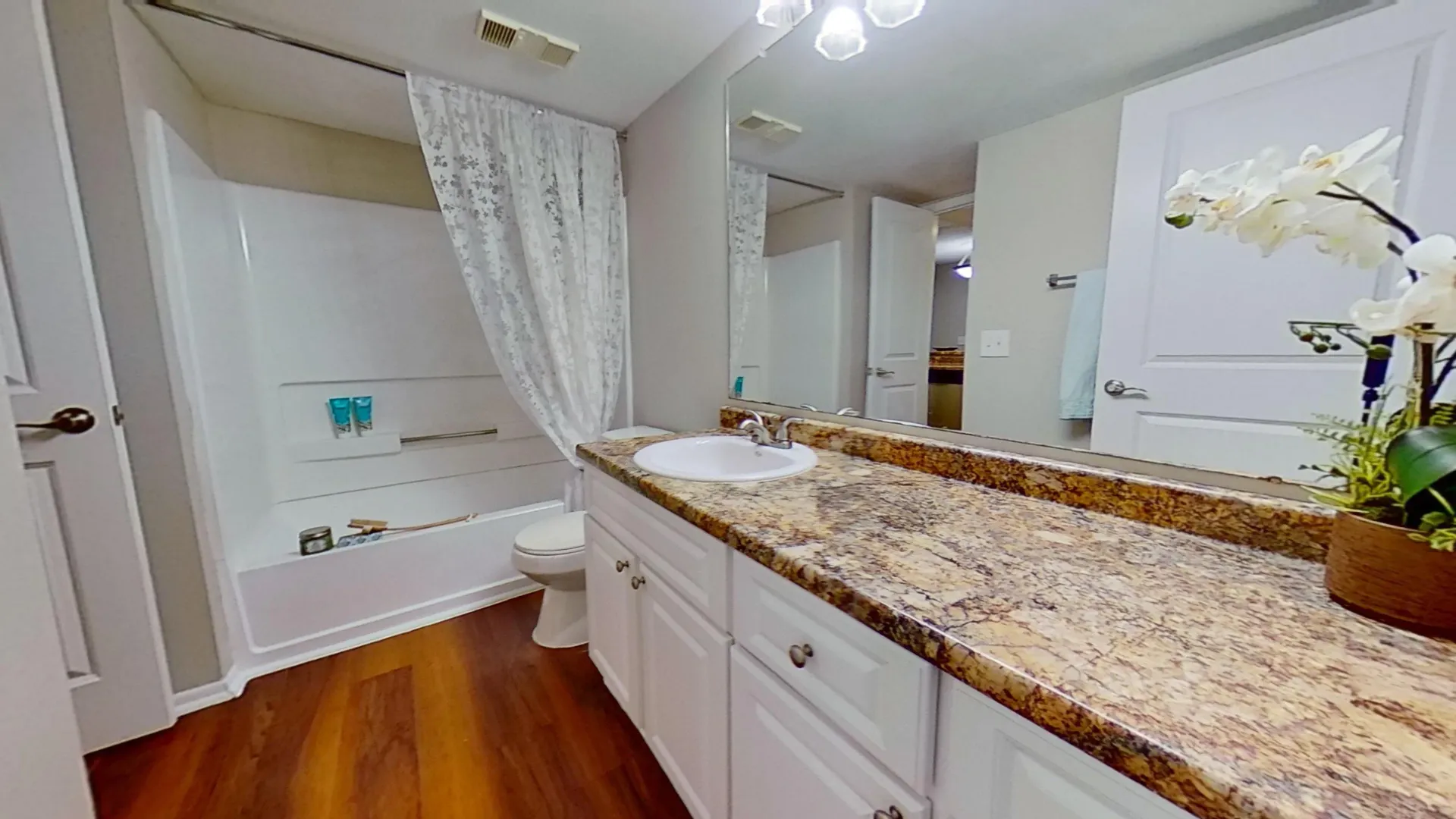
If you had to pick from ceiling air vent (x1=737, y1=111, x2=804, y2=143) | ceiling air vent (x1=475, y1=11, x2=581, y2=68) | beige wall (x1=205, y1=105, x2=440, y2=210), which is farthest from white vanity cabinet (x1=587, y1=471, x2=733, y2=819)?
beige wall (x1=205, y1=105, x2=440, y2=210)

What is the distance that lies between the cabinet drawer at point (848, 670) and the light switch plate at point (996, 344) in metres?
0.71

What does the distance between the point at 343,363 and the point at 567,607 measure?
1.64 m

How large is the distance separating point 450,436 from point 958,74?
265cm

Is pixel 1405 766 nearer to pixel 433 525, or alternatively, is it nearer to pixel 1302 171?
pixel 1302 171

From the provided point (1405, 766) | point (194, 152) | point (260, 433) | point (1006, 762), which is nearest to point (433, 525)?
point (260, 433)

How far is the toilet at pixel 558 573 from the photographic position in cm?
173

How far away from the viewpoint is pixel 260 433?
2.15 m

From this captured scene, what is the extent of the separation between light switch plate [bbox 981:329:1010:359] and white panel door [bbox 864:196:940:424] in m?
0.13

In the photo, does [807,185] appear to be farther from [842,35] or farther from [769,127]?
[842,35]

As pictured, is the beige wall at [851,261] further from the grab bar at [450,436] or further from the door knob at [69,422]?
the grab bar at [450,436]

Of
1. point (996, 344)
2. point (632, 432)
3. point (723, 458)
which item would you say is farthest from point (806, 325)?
point (632, 432)

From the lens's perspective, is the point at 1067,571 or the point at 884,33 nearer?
the point at 1067,571

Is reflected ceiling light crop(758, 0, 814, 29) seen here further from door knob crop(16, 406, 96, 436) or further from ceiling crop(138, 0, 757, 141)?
door knob crop(16, 406, 96, 436)

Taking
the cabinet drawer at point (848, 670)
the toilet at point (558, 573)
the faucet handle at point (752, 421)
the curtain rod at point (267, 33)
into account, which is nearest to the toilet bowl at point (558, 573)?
the toilet at point (558, 573)
